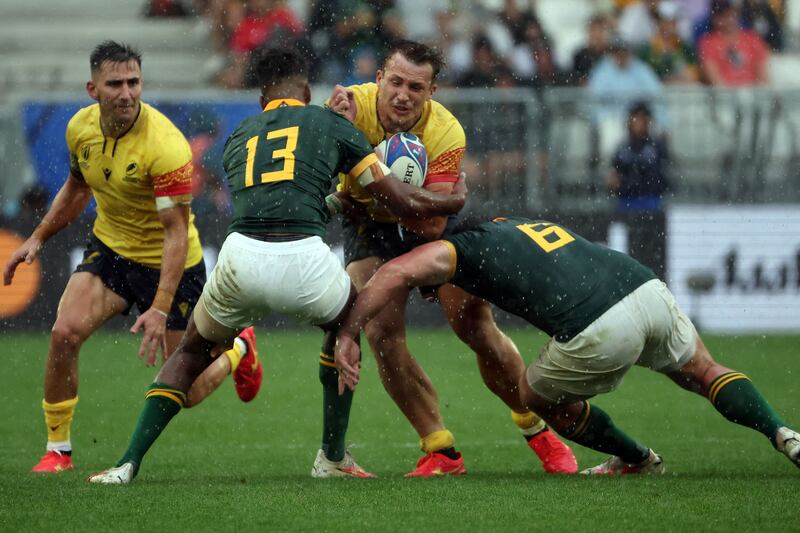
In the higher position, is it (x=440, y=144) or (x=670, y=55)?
(x=440, y=144)

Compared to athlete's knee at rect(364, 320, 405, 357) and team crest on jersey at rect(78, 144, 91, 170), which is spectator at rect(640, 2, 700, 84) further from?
team crest on jersey at rect(78, 144, 91, 170)

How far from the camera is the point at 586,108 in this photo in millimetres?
14227

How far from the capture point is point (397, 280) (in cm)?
602

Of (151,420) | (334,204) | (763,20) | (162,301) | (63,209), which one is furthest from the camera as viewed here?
(763,20)

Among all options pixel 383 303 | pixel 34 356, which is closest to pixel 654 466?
pixel 383 303

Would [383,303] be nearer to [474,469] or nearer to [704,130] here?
[474,469]

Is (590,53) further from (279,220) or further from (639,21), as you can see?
(279,220)

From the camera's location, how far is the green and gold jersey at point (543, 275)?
605 centimetres

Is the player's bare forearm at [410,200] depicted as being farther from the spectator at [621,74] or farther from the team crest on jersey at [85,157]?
the spectator at [621,74]

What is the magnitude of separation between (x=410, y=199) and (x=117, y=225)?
2.07 meters

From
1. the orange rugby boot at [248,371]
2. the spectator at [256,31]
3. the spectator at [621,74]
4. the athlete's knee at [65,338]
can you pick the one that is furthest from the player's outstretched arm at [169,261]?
the spectator at [256,31]

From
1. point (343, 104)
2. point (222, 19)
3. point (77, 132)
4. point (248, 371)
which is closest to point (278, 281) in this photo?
point (343, 104)

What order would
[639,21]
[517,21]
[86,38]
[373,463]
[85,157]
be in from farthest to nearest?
[86,38], [639,21], [517,21], [373,463], [85,157]

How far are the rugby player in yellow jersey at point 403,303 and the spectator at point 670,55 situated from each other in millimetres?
9428
